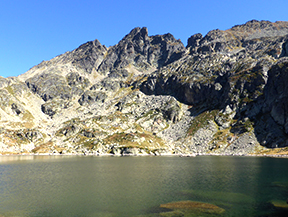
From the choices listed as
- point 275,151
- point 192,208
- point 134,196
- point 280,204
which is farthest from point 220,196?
point 275,151

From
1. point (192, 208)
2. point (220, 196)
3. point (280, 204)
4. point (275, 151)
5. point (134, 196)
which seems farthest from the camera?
point (275, 151)

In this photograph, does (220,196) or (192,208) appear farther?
(220,196)

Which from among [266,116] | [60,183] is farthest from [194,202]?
[266,116]

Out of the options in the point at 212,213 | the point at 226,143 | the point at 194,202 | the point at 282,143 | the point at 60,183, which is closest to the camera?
the point at 212,213

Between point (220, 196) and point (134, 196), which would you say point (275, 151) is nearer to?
point (220, 196)

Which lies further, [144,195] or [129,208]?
[144,195]

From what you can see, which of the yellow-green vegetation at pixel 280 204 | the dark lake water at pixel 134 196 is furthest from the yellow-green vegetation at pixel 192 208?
the yellow-green vegetation at pixel 280 204

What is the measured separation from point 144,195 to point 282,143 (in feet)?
539

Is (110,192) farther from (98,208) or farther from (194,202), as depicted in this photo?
(194,202)

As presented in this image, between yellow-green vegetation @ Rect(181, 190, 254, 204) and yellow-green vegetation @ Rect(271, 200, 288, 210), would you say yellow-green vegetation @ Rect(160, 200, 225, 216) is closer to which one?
yellow-green vegetation @ Rect(181, 190, 254, 204)

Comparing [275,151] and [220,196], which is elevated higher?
[220,196]

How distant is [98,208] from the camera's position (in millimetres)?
38094

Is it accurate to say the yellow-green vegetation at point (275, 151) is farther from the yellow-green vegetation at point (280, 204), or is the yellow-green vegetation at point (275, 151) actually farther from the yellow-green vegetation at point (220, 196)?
the yellow-green vegetation at point (280, 204)

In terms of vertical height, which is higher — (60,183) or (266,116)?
(266,116)
